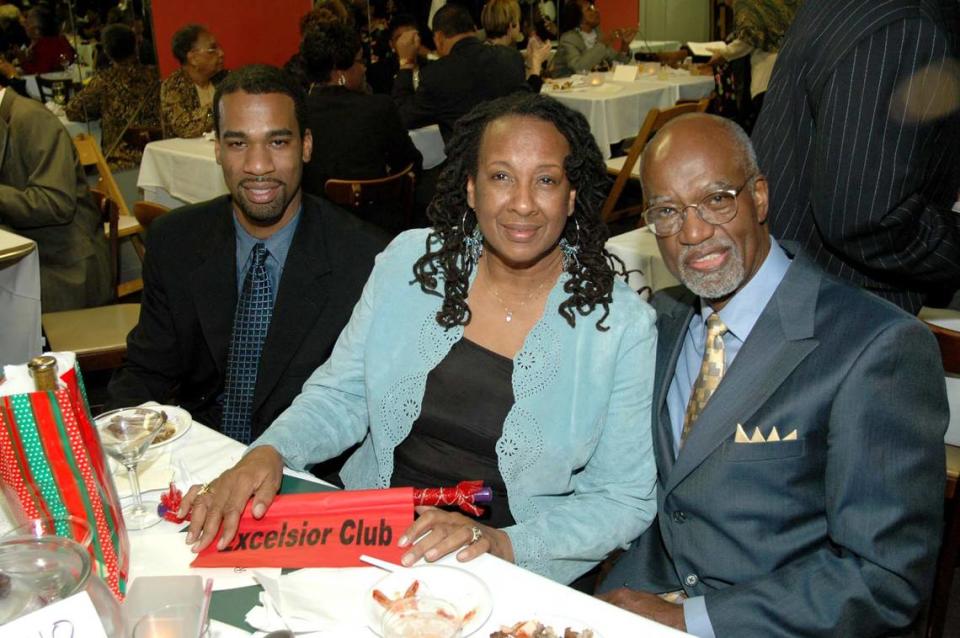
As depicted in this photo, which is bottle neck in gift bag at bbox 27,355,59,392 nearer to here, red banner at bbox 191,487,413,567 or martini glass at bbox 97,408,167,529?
martini glass at bbox 97,408,167,529

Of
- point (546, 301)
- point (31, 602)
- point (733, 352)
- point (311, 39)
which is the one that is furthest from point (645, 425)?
point (311, 39)

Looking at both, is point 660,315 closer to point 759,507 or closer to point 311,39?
point 759,507

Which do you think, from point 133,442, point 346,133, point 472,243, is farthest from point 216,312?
point 346,133

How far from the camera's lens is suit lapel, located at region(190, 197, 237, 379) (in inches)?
89.3

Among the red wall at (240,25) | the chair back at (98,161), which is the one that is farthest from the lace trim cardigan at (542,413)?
the red wall at (240,25)

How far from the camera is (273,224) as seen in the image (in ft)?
7.73

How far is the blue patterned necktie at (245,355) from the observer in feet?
7.44

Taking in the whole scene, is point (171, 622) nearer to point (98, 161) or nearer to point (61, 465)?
point (61, 465)

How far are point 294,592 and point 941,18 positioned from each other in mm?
1834

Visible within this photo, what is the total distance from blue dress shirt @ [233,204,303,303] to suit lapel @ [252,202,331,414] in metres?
0.04

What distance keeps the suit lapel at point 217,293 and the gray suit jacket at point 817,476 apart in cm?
124

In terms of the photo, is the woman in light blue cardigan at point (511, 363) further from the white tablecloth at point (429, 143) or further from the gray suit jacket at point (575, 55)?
the gray suit jacket at point (575, 55)

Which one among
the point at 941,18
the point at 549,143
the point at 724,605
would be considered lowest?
the point at 724,605

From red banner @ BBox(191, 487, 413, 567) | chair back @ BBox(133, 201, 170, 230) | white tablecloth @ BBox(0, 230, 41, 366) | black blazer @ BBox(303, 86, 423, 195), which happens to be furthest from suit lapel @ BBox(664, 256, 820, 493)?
black blazer @ BBox(303, 86, 423, 195)
